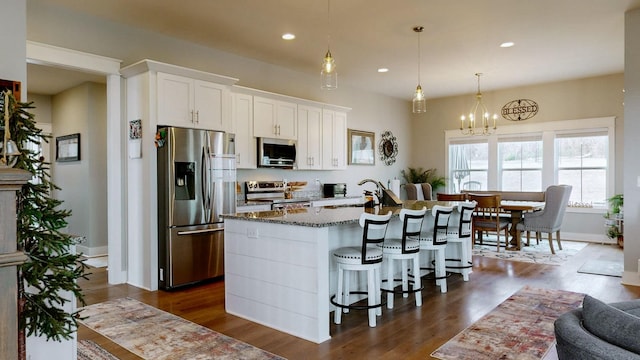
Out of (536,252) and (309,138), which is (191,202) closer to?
(309,138)

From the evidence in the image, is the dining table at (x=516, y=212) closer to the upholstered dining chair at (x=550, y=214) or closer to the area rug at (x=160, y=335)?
the upholstered dining chair at (x=550, y=214)

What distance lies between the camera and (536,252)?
249 inches

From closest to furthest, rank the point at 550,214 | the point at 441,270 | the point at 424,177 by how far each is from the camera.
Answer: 1. the point at 441,270
2. the point at 550,214
3. the point at 424,177

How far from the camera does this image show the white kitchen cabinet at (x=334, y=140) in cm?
687

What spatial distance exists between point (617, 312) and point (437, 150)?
807 cm

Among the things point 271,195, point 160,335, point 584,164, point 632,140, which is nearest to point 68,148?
point 271,195

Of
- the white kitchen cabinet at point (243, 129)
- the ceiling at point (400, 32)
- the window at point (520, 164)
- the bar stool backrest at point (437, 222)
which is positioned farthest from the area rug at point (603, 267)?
the white kitchen cabinet at point (243, 129)

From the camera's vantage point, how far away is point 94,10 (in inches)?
167

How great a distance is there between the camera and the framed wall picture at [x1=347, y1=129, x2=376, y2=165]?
786cm

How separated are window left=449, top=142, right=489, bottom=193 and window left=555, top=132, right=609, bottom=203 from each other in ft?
4.52

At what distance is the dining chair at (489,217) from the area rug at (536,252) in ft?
0.60

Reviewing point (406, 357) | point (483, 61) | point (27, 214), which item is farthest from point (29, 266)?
point (483, 61)

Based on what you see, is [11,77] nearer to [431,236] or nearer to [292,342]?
[292,342]

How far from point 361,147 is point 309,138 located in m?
1.83
